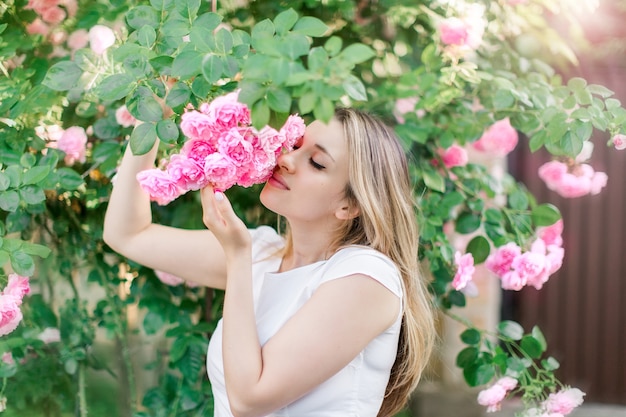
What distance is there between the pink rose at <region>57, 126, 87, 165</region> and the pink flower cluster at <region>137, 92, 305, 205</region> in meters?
0.81

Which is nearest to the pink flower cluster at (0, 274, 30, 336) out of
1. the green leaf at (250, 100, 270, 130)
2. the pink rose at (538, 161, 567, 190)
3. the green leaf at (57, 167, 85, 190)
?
the green leaf at (57, 167, 85, 190)

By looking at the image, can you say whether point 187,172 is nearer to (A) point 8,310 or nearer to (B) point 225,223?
(B) point 225,223

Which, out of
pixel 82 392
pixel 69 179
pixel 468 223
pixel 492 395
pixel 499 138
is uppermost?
pixel 499 138

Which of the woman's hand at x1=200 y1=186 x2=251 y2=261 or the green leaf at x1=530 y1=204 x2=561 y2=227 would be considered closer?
the woman's hand at x1=200 y1=186 x2=251 y2=261

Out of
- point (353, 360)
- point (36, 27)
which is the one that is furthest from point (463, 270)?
point (36, 27)

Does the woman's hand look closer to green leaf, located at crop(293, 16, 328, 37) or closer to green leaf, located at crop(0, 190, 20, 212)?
green leaf, located at crop(293, 16, 328, 37)

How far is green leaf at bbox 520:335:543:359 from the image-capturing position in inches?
103

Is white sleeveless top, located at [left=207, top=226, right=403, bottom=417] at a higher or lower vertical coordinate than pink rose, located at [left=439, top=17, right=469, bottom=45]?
lower

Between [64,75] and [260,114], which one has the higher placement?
[260,114]

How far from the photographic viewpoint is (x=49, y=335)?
2.72 metres

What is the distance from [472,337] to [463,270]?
358 millimetres

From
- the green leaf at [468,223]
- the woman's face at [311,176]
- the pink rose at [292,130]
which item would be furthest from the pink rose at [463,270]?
the pink rose at [292,130]

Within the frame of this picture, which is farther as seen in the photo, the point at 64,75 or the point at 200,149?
the point at 64,75

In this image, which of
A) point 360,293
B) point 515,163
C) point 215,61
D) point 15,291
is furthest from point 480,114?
point 515,163
